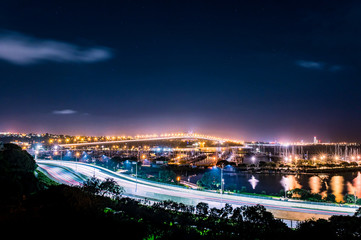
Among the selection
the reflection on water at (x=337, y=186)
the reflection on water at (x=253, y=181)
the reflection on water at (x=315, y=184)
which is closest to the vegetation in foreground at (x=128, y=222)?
the reflection on water at (x=337, y=186)

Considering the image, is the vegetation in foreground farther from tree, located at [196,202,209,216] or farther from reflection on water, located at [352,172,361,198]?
reflection on water, located at [352,172,361,198]

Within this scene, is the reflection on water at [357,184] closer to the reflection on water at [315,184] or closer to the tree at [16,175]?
the reflection on water at [315,184]

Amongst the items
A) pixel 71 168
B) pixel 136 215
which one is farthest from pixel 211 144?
pixel 136 215

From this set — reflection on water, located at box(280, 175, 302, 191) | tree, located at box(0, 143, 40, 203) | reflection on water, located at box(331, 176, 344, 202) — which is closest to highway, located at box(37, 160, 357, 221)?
tree, located at box(0, 143, 40, 203)

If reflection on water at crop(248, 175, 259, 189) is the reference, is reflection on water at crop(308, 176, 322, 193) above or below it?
below

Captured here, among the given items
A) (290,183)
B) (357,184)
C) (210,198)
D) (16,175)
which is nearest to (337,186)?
(357,184)

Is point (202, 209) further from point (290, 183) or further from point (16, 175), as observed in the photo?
point (290, 183)

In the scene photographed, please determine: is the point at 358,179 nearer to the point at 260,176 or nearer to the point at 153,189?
the point at 260,176
